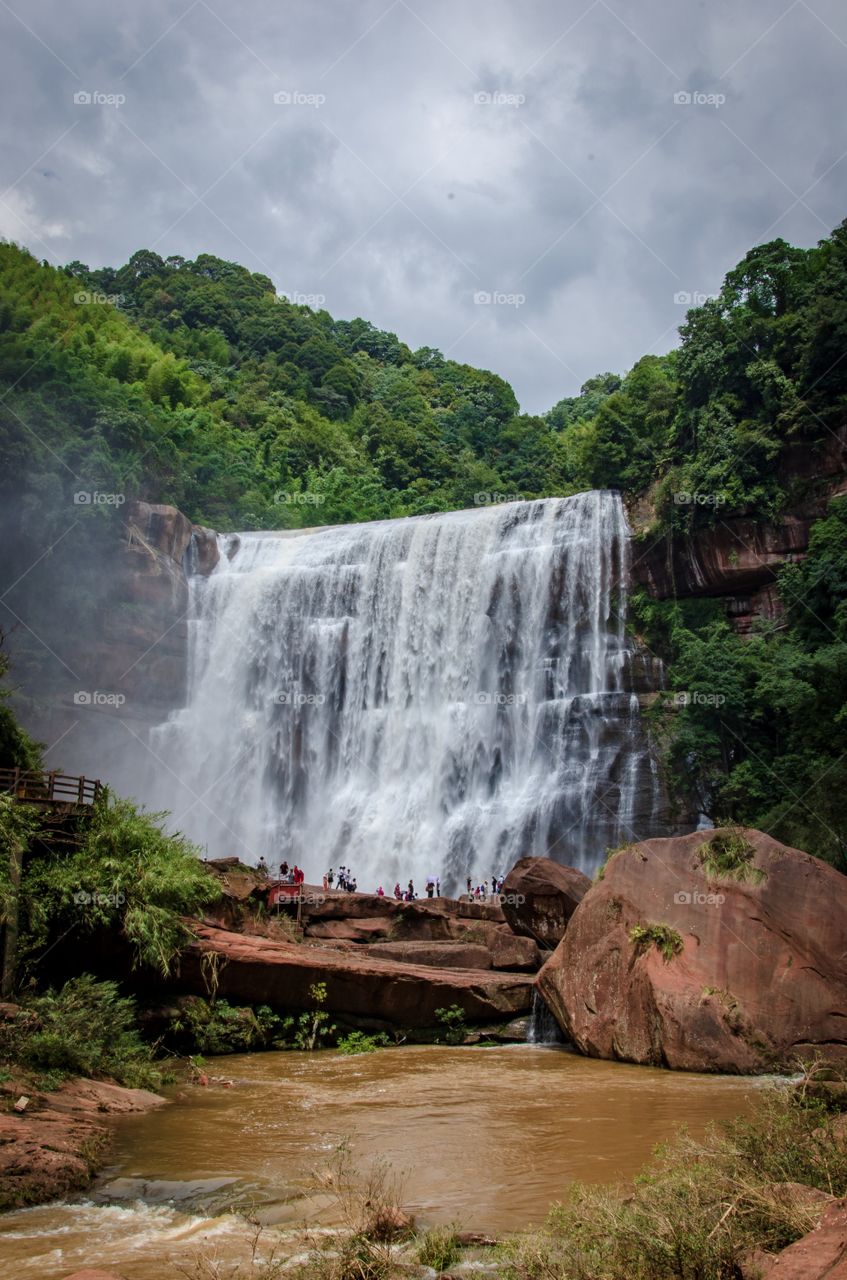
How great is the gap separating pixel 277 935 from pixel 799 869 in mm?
9651

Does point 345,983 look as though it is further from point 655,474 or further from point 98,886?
point 655,474

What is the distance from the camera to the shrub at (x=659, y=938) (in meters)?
13.7

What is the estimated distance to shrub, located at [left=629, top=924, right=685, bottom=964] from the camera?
45.0 ft

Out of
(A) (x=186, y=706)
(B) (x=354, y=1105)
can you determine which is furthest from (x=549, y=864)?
(A) (x=186, y=706)

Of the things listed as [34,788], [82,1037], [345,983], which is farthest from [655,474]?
[82,1037]

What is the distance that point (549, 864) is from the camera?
19.9 meters

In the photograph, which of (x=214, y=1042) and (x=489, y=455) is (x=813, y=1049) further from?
(x=489, y=455)

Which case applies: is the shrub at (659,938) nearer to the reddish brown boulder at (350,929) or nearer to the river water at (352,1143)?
the river water at (352,1143)

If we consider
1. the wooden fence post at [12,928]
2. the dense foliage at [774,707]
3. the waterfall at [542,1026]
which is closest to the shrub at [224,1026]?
the wooden fence post at [12,928]

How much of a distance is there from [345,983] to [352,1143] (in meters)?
6.53

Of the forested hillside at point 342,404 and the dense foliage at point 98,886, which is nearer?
the dense foliage at point 98,886

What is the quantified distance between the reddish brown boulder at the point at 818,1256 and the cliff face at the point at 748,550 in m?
28.8

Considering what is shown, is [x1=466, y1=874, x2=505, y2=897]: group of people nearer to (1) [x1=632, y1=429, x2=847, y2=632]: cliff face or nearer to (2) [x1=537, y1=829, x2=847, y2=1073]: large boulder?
(2) [x1=537, y1=829, x2=847, y2=1073]: large boulder

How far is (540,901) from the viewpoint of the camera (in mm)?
19453
